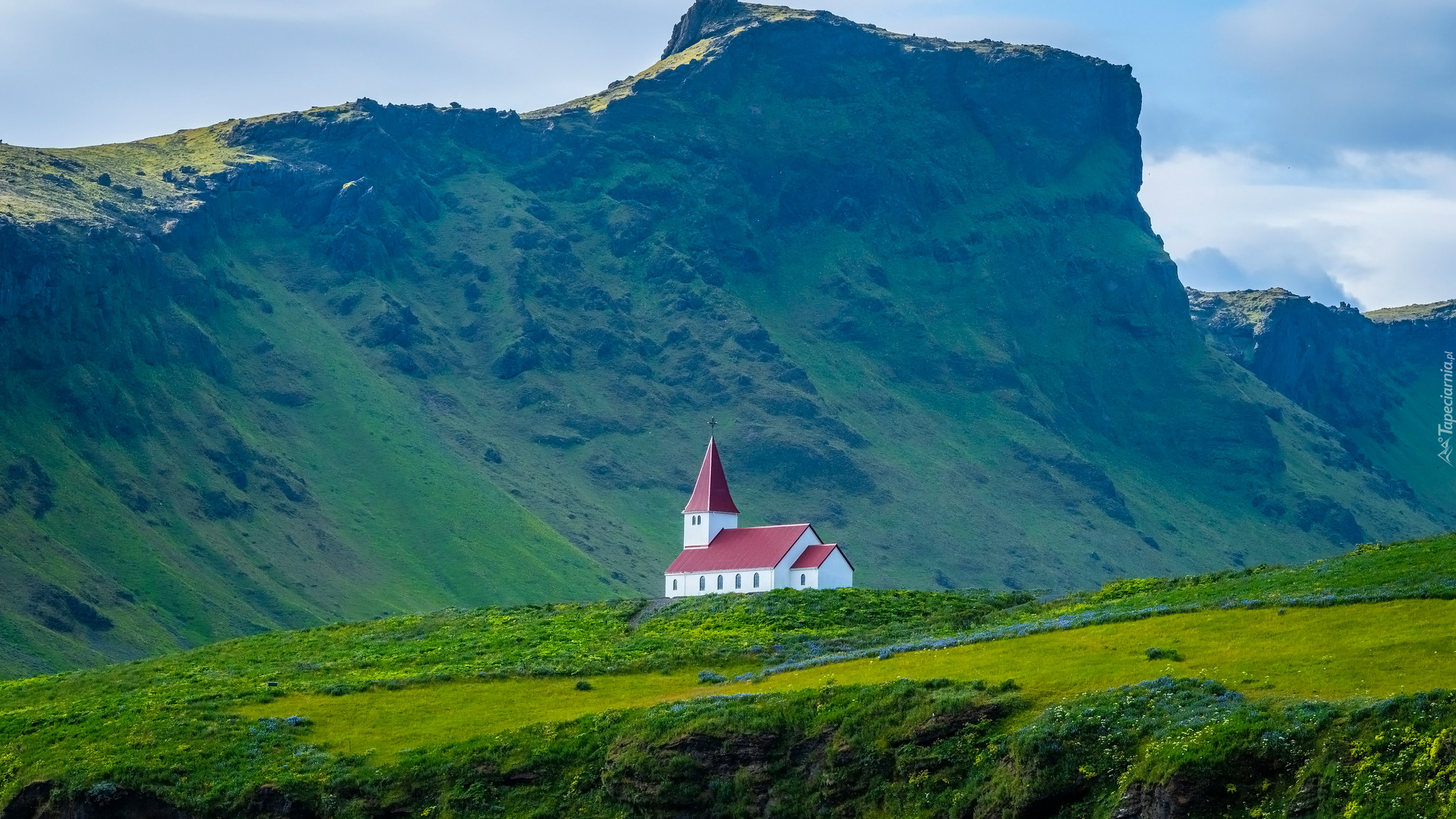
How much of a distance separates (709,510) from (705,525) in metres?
1.08

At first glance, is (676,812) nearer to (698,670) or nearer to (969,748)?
(969,748)

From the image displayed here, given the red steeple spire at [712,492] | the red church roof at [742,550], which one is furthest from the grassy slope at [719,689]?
the red steeple spire at [712,492]

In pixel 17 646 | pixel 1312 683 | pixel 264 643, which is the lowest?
pixel 17 646

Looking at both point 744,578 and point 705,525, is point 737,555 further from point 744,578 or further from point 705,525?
point 705,525

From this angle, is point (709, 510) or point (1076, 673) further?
point (709, 510)

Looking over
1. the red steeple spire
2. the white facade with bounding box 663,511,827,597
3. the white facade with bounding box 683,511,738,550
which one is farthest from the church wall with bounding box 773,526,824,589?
the red steeple spire

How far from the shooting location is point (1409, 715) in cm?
4309

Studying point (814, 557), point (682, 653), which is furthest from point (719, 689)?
point (814, 557)

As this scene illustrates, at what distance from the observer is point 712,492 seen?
115625 millimetres

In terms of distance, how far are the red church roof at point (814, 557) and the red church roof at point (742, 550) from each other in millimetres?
1000

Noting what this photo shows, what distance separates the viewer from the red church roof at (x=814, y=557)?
105500mm

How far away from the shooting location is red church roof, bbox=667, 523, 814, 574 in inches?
4235

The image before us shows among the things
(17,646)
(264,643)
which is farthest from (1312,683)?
(17,646)

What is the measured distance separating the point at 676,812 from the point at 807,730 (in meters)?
4.87
